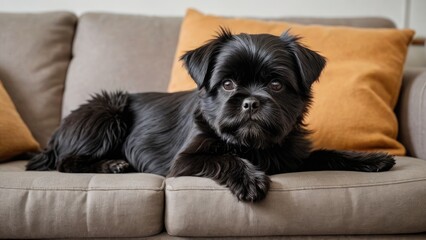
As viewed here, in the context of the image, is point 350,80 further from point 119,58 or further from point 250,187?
point 119,58

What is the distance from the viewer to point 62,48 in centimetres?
318

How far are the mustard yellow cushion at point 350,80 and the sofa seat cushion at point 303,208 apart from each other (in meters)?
0.68

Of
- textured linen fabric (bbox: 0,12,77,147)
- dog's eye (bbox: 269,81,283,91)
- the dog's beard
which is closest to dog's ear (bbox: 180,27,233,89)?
the dog's beard

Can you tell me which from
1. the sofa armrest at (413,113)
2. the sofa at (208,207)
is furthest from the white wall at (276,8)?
the sofa at (208,207)

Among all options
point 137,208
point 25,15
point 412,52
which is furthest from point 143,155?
point 412,52

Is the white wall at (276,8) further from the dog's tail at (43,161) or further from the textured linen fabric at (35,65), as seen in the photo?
the dog's tail at (43,161)

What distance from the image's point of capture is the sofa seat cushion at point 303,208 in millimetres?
1761

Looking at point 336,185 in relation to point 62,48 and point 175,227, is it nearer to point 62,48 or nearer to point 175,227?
point 175,227

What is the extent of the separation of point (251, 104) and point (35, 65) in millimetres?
1891

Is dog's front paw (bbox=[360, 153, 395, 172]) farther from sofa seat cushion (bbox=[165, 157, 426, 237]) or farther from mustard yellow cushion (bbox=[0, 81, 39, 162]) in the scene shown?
mustard yellow cushion (bbox=[0, 81, 39, 162])

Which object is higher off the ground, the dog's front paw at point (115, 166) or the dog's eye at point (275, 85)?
the dog's eye at point (275, 85)

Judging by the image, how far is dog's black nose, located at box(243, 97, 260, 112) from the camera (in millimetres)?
1837

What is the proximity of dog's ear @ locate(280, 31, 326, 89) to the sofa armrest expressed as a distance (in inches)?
32.4

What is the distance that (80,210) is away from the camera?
1.79m
